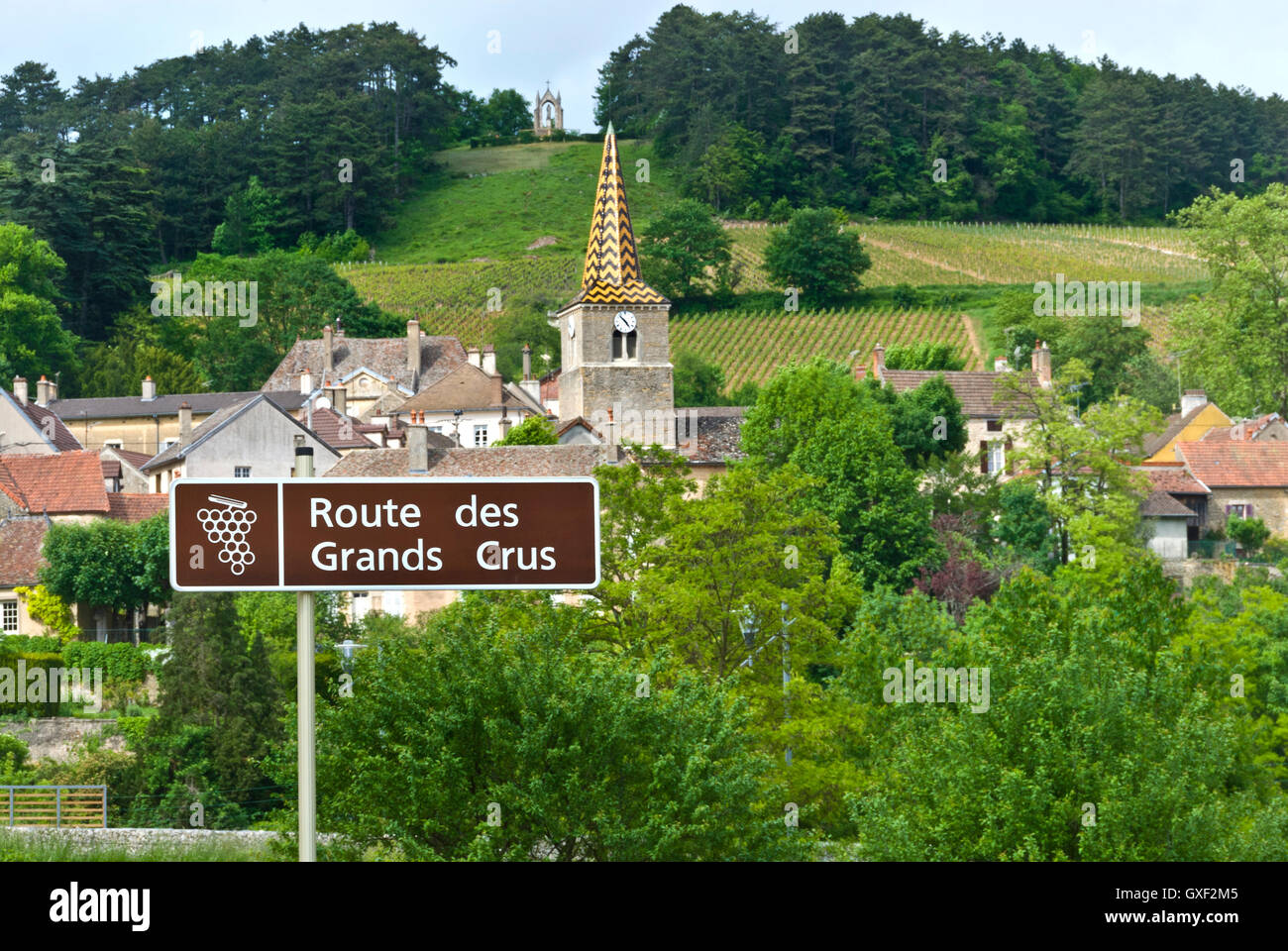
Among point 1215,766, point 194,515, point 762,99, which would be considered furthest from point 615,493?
point 762,99

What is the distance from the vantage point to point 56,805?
3450cm

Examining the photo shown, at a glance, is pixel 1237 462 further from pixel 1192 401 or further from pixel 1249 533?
pixel 1192 401

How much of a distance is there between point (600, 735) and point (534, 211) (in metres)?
126

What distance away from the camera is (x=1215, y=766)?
27.2 metres

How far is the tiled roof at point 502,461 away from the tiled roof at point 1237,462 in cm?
2636

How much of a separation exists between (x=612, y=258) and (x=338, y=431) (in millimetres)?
15075

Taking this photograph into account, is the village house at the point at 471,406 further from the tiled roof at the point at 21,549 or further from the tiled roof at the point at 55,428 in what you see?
the tiled roof at the point at 21,549

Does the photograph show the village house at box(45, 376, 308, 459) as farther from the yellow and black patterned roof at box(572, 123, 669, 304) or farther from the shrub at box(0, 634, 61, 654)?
the shrub at box(0, 634, 61, 654)

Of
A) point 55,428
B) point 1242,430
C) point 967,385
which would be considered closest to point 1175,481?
point 1242,430

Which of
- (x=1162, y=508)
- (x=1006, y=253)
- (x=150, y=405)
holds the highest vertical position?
(x=1006, y=253)

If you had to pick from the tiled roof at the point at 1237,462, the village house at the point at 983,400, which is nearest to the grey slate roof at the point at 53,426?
the village house at the point at 983,400

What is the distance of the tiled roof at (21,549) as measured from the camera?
56.0m
